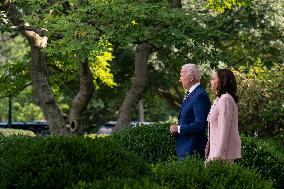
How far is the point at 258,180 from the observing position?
615 centimetres

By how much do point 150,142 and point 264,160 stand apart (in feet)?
6.36

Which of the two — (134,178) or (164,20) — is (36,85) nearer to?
(164,20)

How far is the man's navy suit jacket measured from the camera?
23.5 feet

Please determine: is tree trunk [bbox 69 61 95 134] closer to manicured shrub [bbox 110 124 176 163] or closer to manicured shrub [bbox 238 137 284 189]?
manicured shrub [bbox 110 124 176 163]

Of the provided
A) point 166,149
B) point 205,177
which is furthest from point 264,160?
point 205,177

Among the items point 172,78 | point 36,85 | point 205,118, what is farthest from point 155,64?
point 205,118

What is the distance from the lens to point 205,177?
19.6ft

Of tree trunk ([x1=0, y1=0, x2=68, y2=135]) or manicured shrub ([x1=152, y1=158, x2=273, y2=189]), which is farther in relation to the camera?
tree trunk ([x1=0, y1=0, x2=68, y2=135])

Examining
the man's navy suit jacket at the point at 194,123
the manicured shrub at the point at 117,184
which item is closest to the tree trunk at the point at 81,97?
the man's navy suit jacket at the point at 194,123

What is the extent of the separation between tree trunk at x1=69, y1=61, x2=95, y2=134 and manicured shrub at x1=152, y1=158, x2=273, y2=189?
9.13 meters

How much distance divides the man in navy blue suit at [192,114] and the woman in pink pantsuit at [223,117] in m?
0.22

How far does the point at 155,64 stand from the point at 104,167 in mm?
23906

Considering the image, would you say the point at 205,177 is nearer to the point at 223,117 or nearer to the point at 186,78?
the point at 223,117

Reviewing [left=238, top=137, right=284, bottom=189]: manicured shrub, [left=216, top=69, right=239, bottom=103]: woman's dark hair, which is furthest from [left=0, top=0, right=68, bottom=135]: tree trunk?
[left=216, top=69, right=239, bottom=103]: woman's dark hair
